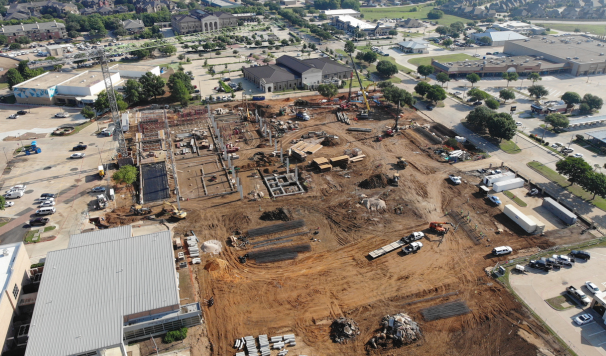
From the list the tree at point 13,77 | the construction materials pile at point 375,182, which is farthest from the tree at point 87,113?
the construction materials pile at point 375,182

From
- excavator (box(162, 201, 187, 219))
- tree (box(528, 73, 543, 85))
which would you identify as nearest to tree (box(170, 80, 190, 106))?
excavator (box(162, 201, 187, 219))

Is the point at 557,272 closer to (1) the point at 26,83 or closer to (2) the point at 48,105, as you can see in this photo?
(2) the point at 48,105

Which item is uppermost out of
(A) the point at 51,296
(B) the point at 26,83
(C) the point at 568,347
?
(B) the point at 26,83

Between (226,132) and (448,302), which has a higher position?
(226,132)

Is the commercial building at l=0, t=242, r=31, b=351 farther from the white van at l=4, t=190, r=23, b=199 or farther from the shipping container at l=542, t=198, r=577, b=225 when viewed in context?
the shipping container at l=542, t=198, r=577, b=225

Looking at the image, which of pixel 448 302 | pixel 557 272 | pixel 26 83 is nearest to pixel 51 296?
pixel 448 302

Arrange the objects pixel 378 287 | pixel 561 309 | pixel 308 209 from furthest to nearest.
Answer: pixel 308 209 → pixel 378 287 → pixel 561 309
